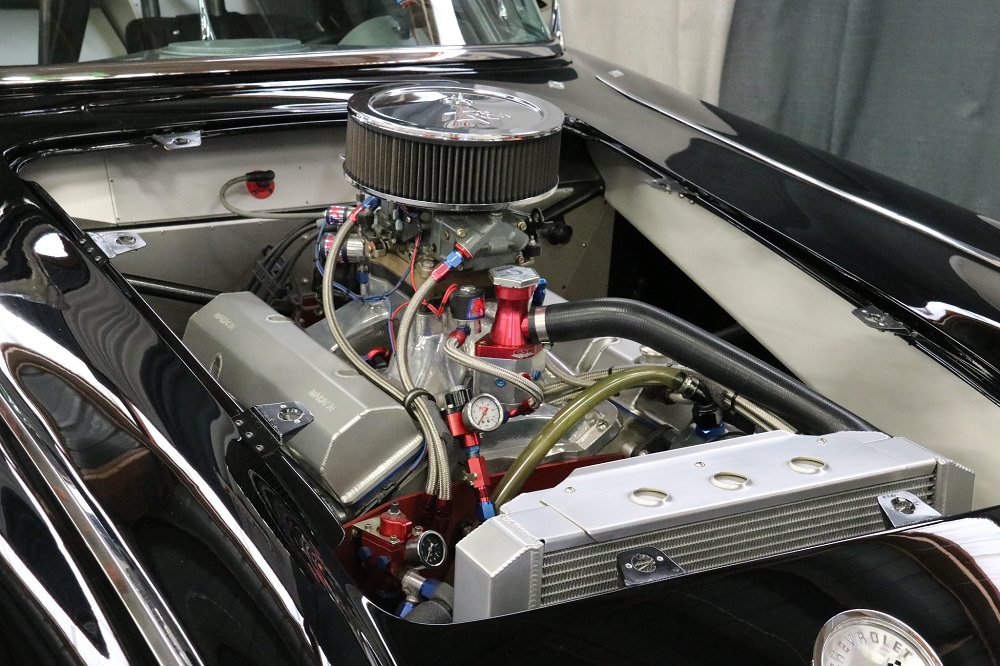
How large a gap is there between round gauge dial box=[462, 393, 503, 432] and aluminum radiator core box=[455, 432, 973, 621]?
22 cm

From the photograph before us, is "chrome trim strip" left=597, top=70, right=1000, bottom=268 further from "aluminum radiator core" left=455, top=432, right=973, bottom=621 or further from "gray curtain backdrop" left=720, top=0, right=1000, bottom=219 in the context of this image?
"gray curtain backdrop" left=720, top=0, right=1000, bottom=219

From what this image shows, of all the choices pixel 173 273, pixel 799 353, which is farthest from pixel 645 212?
pixel 173 273

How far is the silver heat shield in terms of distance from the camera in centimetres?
100

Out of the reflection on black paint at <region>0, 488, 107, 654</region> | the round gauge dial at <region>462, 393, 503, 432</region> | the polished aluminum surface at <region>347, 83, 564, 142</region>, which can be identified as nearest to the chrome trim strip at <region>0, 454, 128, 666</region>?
the reflection on black paint at <region>0, 488, 107, 654</region>

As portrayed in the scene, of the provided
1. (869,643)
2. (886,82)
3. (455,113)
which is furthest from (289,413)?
(886,82)

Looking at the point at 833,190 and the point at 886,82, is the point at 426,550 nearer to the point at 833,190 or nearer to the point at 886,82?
the point at 833,190

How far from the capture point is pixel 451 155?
107cm

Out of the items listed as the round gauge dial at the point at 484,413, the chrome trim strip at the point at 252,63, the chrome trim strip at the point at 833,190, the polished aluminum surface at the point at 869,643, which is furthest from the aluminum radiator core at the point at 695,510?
→ the chrome trim strip at the point at 252,63

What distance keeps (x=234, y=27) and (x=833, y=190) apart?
3.21 feet

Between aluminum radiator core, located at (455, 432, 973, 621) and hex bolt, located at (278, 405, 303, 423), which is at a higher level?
aluminum radiator core, located at (455, 432, 973, 621)

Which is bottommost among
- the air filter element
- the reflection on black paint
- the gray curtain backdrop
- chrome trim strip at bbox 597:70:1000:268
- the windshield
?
the gray curtain backdrop

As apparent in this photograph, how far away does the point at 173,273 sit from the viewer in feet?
4.66

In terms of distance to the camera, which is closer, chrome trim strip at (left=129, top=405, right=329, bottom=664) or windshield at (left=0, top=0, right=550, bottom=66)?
chrome trim strip at (left=129, top=405, right=329, bottom=664)

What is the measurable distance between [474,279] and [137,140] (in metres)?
0.55
